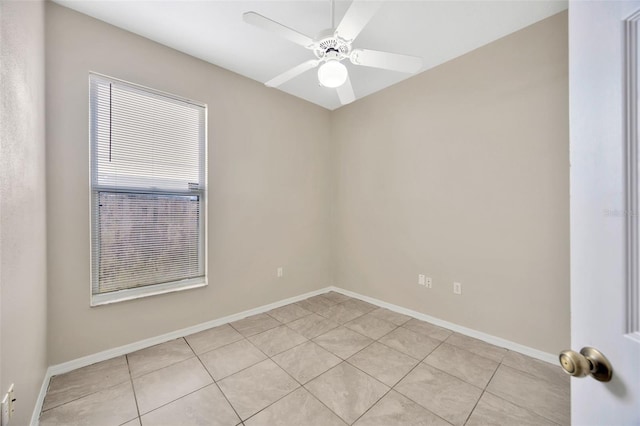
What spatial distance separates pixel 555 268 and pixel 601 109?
2.09 m

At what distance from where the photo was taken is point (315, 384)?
5.92 feet

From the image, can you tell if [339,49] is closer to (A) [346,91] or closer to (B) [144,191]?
(A) [346,91]

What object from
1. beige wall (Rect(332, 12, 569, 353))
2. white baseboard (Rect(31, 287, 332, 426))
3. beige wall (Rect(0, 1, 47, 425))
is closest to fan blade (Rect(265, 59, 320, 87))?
beige wall (Rect(0, 1, 47, 425))

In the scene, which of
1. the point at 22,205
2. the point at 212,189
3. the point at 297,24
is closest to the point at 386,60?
the point at 297,24

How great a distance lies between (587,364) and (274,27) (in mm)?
1821

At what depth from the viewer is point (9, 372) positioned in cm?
113

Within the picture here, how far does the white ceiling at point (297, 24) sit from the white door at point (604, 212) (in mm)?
1784

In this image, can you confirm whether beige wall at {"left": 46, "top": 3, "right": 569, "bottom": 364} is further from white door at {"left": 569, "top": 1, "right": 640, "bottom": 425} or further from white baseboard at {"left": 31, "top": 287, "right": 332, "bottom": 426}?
white door at {"left": 569, "top": 1, "right": 640, "bottom": 425}

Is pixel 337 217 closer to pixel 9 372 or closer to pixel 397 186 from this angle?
pixel 397 186

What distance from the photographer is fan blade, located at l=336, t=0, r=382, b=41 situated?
1.24 m

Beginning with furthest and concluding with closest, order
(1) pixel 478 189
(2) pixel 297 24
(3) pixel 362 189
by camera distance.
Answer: (3) pixel 362 189 < (1) pixel 478 189 < (2) pixel 297 24

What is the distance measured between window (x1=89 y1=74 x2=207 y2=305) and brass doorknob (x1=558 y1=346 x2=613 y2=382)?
273 cm

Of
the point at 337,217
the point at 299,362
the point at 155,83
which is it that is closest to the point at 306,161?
the point at 337,217

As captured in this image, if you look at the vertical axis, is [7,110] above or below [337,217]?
above
